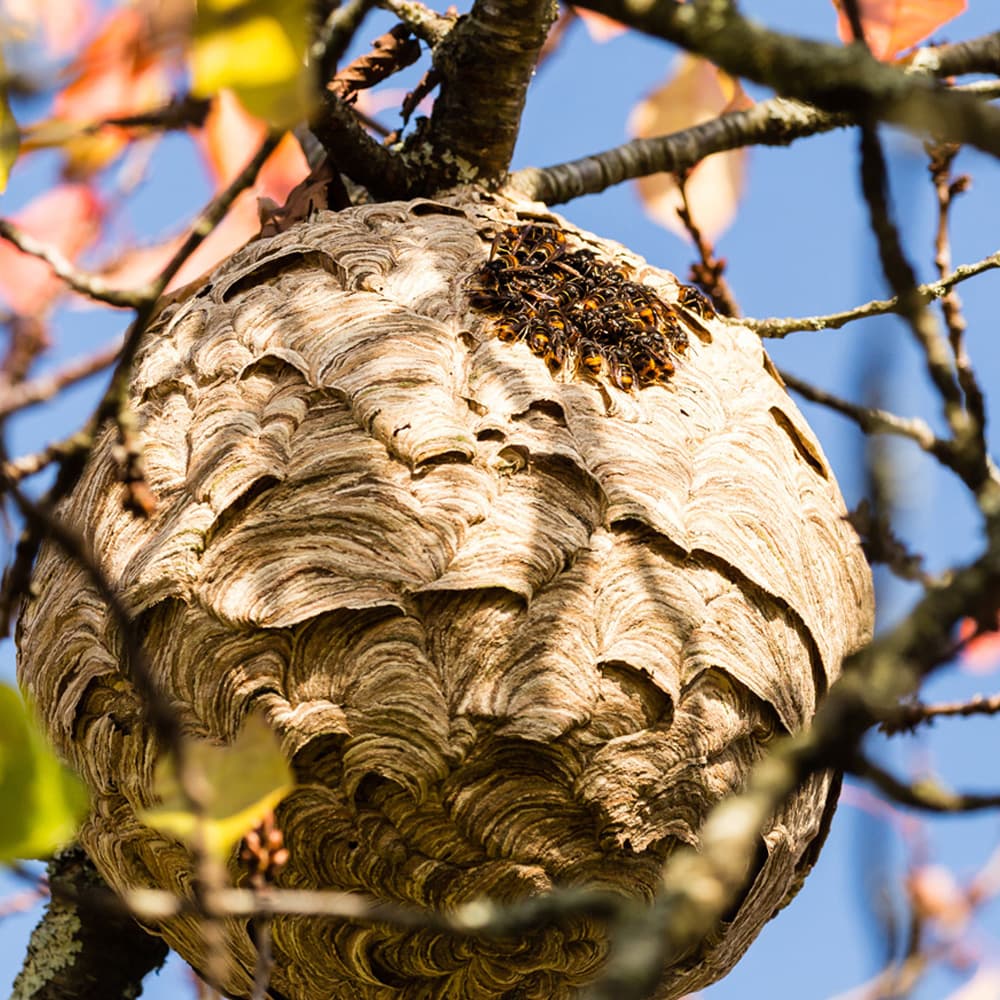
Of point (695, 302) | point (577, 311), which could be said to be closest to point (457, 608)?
point (577, 311)

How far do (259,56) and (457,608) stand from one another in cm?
110

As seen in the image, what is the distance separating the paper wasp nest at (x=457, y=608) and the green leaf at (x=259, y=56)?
1.05 m

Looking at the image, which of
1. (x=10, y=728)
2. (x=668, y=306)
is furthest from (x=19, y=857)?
(x=668, y=306)

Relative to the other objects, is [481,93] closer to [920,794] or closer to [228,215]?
[228,215]

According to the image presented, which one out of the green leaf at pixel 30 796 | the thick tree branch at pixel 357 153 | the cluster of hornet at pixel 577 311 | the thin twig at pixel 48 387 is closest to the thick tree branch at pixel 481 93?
the thick tree branch at pixel 357 153

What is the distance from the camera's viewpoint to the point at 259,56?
31.6 inches

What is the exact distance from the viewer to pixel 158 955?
2521 millimetres

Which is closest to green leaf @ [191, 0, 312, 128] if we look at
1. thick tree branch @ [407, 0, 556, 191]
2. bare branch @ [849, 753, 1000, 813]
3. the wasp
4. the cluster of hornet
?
bare branch @ [849, 753, 1000, 813]

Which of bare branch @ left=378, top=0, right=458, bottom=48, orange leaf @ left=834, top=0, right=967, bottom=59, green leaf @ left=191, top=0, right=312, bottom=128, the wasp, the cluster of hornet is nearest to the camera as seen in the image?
green leaf @ left=191, top=0, right=312, bottom=128

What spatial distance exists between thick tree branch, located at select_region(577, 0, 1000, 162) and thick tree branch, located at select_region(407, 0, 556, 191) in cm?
175

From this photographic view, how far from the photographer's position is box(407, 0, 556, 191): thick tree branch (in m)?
2.61

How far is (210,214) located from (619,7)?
1.37ft

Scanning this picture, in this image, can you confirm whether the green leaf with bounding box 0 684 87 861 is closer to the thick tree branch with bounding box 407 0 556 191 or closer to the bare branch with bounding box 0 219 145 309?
the bare branch with bounding box 0 219 145 309

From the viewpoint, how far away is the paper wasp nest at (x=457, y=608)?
1778 mm
